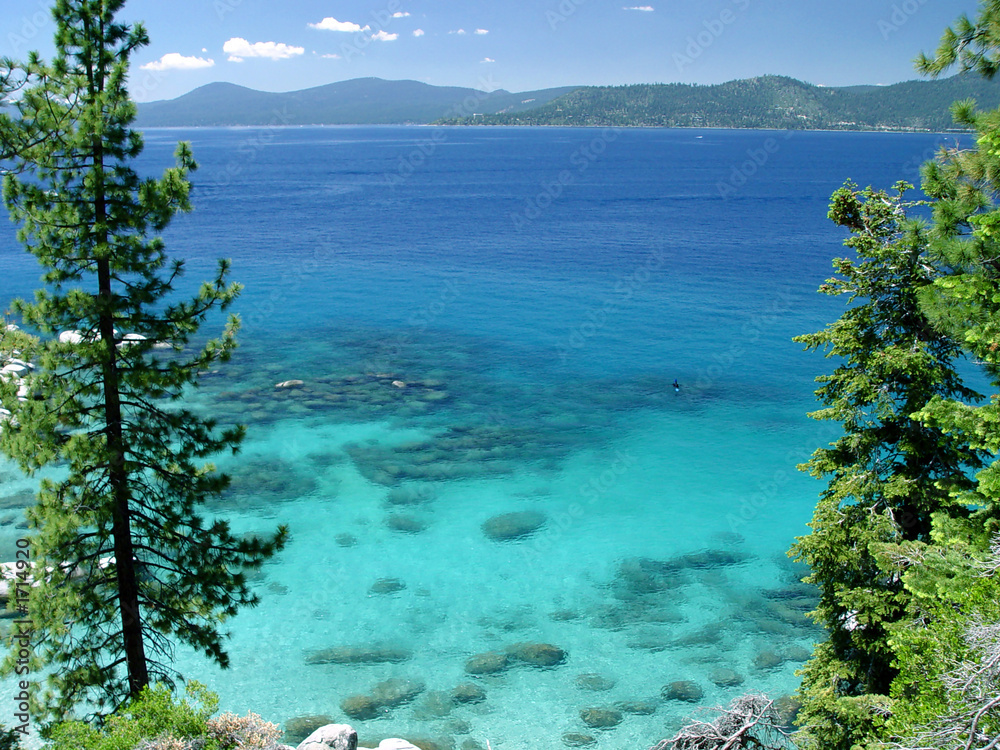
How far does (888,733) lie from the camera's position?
10.8 m

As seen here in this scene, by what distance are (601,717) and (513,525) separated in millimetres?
11267

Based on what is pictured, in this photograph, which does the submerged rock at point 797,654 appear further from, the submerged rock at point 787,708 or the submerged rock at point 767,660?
the submerged rock at point 787,708

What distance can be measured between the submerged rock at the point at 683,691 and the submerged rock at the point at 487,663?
504 centimetres

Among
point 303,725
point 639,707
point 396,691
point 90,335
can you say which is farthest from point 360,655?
point 90,335

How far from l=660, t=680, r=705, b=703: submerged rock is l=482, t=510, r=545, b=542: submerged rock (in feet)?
32.6

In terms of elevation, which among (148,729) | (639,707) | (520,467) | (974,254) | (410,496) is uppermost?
(974,254)

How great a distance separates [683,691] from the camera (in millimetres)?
21328

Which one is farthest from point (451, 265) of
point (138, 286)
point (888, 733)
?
point (888, 733)

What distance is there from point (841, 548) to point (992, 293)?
19.5ft

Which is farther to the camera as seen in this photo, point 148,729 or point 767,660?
point 767,660

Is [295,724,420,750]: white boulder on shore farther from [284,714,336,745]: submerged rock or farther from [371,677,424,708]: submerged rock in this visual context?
[371,677,424,708]: submerged rock

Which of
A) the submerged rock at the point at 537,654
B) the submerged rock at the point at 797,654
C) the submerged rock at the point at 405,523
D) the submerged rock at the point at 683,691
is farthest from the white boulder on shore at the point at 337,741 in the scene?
the submerged rock at the point at 797,654

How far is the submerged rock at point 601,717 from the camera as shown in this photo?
20.0 meters

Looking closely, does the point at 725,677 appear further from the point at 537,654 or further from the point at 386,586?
the point at 386,586
